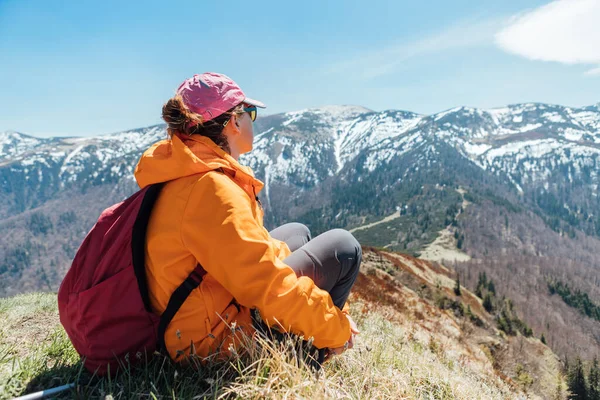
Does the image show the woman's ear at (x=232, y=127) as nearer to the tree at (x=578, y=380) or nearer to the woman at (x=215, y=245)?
the woman at (x=215, y=245)

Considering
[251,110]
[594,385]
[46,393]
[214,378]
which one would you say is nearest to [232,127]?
[251,110]

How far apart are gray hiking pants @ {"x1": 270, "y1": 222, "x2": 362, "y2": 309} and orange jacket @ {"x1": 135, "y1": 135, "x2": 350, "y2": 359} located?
0.37 metres

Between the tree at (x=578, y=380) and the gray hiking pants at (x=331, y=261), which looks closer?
the gray hiking pants at (x=331, y=261)

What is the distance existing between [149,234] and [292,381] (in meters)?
1.37

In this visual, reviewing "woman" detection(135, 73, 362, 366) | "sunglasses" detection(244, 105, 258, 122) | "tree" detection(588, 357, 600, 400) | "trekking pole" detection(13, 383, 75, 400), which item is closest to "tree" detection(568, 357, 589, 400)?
"tree" detection(588, 357, 600, 400)

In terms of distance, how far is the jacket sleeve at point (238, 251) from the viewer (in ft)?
7.34

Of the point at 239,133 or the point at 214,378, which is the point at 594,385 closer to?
the point at 214,378

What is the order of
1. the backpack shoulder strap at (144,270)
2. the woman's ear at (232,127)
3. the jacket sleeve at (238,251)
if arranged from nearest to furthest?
1. the jacket sleeve at (238,251)
2. the backpack shoulder strap at (144,270)
3. the woman's ear at (232,127)

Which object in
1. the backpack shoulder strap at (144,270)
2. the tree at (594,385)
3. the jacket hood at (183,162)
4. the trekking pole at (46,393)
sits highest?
the jacket hood at (183,162)

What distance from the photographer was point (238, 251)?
2252 mm

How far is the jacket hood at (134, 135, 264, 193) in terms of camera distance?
2334mm

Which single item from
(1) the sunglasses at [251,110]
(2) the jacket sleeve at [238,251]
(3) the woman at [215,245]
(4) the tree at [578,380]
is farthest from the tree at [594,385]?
(1) the sunglasses at [251,110]

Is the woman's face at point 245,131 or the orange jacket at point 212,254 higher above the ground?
the woman's face at point 245,131

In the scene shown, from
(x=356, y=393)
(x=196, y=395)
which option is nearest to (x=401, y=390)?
(x=356, y=393)
